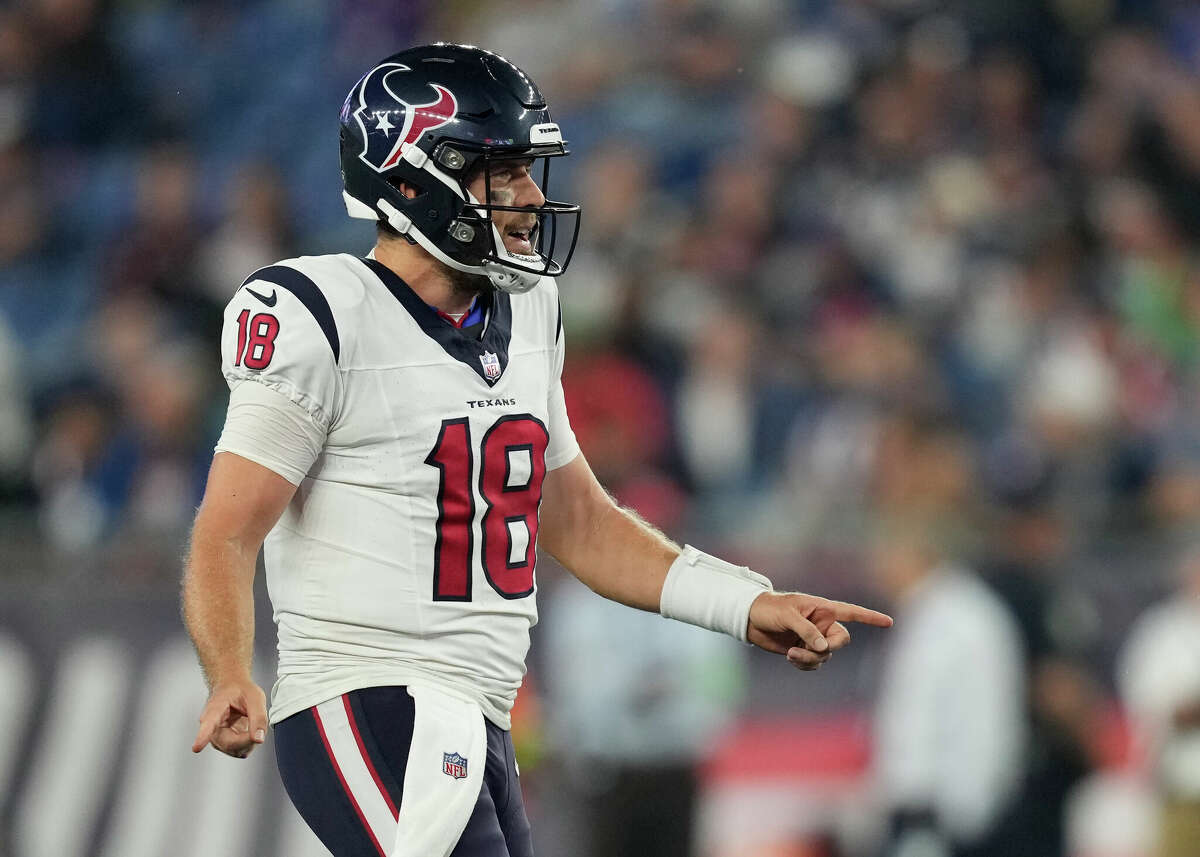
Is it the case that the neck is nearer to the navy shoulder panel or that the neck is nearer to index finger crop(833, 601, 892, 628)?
the navy shoulder panel

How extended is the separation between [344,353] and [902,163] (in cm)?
701

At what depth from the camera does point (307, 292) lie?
3143 millimetres

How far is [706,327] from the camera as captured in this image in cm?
823

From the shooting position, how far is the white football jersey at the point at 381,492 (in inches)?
123

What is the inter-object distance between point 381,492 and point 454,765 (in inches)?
19.0

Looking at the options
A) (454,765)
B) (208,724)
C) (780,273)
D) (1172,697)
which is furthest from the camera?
(780,273)

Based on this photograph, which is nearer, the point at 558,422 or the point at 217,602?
the point at 217,602

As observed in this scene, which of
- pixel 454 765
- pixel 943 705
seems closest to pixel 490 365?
pixel 454 765

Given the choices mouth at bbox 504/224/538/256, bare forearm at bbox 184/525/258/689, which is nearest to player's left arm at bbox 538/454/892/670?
mouth at bbox 504/224/538/256

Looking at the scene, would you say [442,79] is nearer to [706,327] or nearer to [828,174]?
[706,327]

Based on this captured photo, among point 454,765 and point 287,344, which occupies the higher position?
point 287,344

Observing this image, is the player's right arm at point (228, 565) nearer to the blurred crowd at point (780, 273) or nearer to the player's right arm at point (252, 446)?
the player's right arm at point (252, 446)

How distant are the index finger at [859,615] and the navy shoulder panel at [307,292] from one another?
100 centimetres

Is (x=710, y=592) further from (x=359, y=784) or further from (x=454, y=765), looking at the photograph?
(x=359, y=784)
